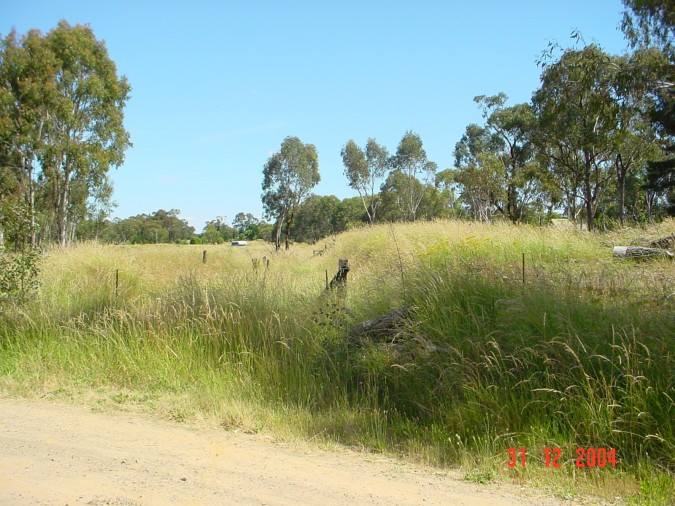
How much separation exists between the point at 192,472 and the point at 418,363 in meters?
2.94

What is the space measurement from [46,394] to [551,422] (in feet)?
18.3

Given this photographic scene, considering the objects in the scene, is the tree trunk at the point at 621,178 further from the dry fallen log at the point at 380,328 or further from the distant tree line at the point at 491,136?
the dry fallen log at the point at 380,328

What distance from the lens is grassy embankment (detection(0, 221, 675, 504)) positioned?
461 centimetres

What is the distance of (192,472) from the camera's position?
13.2 ft

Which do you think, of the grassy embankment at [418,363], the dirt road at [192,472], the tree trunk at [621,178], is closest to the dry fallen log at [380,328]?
the grassy embankment at [418,363]

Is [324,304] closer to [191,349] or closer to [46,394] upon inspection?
[191,349]

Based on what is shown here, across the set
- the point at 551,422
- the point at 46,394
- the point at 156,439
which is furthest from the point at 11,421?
the point at 551,422

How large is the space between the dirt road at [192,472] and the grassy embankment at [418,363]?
426 mm

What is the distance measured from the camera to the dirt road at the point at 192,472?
362 centimetres

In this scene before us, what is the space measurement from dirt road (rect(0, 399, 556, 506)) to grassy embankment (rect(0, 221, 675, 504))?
16.8 inches

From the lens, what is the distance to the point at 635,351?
4.98 m
